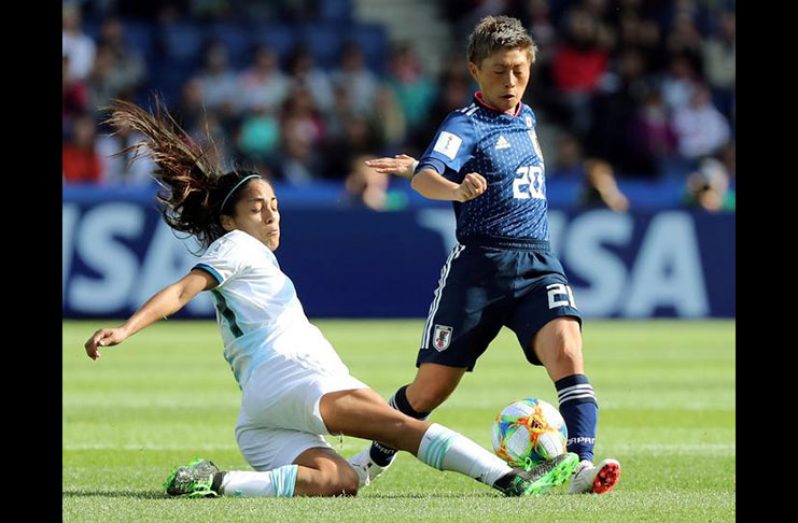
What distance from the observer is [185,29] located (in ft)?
76.0

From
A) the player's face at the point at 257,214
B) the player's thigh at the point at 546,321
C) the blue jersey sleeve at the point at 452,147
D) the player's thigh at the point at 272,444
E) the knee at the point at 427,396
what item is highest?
the blue jersey sleeve at the point at 452,147

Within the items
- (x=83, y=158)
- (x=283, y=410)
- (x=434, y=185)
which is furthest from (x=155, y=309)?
(x=83, y=158)

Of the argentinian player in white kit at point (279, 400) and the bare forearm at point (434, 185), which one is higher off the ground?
the bare forearm at point (434, 185)

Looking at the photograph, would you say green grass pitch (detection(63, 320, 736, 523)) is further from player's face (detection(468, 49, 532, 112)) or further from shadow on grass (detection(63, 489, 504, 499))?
player's face (detection(468, 49, 532, 112))

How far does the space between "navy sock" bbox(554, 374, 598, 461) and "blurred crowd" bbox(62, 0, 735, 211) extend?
13.2 metres

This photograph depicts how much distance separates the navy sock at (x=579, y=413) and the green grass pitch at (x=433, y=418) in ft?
0.88

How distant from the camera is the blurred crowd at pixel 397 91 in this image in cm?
2111

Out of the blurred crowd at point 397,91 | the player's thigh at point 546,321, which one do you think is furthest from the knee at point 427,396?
the blurred crowd at point 397,91

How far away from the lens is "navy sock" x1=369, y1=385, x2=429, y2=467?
7.17 meters

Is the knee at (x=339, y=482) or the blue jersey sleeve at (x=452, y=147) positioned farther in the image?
the blue jersey sleeve at (x=452, y=147)

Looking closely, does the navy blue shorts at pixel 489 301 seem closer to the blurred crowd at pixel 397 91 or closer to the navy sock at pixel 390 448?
the navy sock at pixel 390 448

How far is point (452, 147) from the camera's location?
715 centimetres

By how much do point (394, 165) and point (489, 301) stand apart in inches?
30.9
